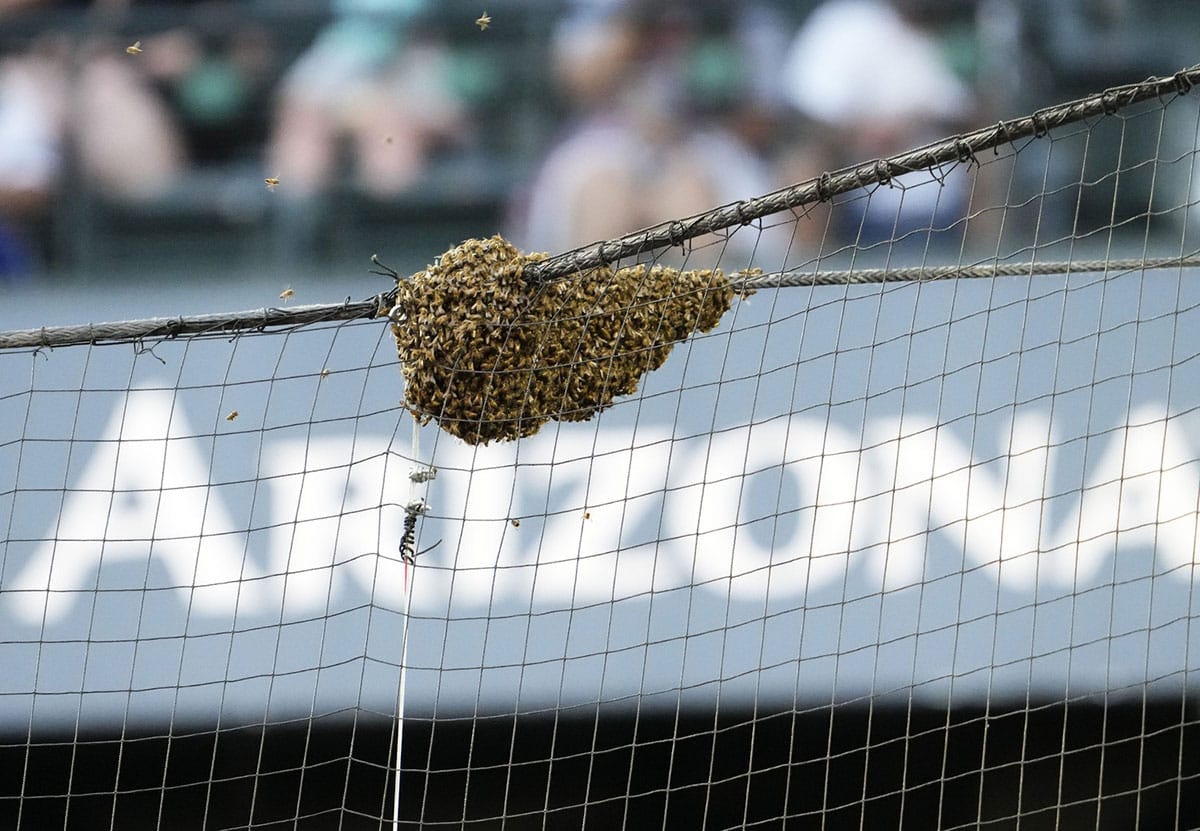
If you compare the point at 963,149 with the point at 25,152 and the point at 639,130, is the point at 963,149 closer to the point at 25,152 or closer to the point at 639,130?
the point at 639,130

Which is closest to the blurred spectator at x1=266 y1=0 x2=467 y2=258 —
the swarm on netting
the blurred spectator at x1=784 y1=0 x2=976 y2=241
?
the blurred spectator at x1=784 y1=0 x2=976 y2=241

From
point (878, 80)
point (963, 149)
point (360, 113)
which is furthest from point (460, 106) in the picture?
point (963, 149)

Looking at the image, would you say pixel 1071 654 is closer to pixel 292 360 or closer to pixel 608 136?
pixel 608 136

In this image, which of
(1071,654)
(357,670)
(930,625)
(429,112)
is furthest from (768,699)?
(429,112)

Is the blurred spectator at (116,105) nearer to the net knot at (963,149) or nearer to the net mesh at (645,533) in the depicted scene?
the net mesh at (645,533)

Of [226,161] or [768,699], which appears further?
[226,161]

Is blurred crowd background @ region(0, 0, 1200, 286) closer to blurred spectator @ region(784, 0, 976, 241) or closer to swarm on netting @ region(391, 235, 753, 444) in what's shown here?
blurred spectator @ region(784, 0, 976, 241)
